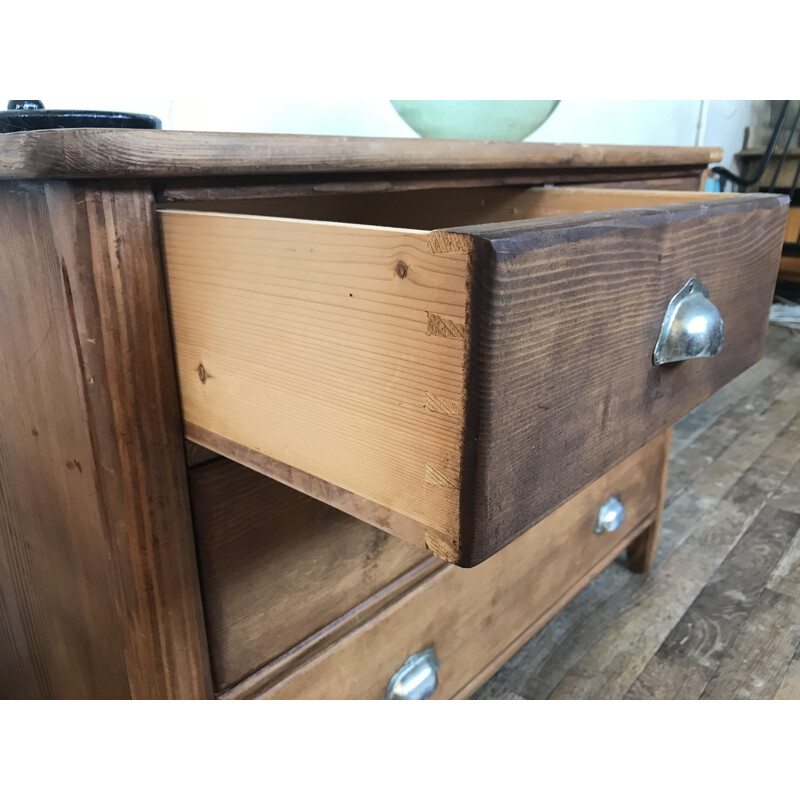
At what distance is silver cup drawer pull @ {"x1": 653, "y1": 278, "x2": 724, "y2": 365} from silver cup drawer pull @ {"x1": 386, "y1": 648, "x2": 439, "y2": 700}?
1.25 feet

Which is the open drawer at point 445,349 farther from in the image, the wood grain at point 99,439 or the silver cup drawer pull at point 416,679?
the silver cup drawer pull at point 416,679

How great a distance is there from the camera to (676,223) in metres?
0.36

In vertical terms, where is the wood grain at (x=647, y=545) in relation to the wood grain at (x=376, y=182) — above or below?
below

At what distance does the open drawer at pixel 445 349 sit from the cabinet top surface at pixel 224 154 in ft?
0.11

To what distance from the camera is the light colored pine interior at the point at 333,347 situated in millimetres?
272

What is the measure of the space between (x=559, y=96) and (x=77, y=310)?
0.73m

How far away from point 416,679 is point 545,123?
3.38 feet

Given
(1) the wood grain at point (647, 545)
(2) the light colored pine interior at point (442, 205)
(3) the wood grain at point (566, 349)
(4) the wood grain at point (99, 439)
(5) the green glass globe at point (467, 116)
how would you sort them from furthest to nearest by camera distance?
(1) the wood grain at point (647, 545)
(5) the green glass globe at point (467, 116)
(2) the light colored pine interior at point (442, 205)
(4) the wood grain at point (99, 439)
(3) the wood grain at point (566, 349)

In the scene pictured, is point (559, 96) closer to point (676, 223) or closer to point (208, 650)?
point (676, 223)

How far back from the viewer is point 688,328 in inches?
15.1

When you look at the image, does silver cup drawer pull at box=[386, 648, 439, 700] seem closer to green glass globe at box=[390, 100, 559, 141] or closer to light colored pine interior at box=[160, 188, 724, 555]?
light colored pine interior at box=[160, 188, 724, 555]

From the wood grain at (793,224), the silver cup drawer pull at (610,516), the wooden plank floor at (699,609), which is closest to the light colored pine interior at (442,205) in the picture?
the silver cup drawer pull at (610,516)

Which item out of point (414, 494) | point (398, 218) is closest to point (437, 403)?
point (414, 494)

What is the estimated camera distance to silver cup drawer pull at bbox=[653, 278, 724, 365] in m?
0.38
